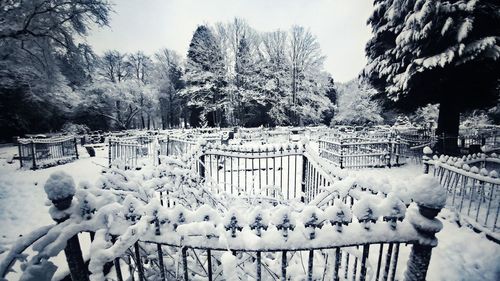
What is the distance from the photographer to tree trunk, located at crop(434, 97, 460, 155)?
438 inches

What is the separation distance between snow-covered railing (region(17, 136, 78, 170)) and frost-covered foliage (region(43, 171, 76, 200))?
40.5 feet

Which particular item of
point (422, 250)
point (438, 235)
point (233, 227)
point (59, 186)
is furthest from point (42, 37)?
point (438, 235)

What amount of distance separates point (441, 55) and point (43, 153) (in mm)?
19269

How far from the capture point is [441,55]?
8859mm

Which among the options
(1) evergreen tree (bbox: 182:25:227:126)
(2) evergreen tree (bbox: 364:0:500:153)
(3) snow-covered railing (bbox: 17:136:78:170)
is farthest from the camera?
(1) evergreen tree (bbox: 182:25:227:126)

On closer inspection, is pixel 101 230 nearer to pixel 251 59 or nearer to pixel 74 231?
pixel 74 231

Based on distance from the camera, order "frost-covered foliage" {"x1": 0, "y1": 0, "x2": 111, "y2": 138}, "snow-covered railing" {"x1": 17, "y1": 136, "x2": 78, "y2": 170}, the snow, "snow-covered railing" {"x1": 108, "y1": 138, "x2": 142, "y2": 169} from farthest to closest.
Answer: "snow-covered railing" {"x1": 17, "y1": 136, "x2": 78, "y2": 170} → "frost-covered foliage" {"x1": 0, "y1": 0, "x2": 111, "y2": 138} → "snow-covered railing" {"x1": 108, "y1": 138, "x2": 142, "y2": 169} → the snow

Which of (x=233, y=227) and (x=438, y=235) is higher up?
(x=233, y=227)

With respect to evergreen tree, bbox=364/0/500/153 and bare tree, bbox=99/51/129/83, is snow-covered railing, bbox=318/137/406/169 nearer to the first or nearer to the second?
evergreen tree, bbox=364/0/500/153

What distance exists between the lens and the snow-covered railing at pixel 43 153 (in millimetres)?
10514

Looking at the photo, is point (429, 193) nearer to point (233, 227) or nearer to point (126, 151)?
point (233, 227)

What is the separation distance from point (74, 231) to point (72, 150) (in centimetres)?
1579

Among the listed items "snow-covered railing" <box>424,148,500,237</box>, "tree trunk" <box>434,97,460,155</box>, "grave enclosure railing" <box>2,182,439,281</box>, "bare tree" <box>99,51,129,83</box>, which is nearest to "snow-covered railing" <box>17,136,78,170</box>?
"grave enclosure railing" <box>2,182,439,281</box>

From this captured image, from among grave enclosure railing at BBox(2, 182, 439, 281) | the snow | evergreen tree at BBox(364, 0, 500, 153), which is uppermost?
evergreen tree at BBox(364, 0, 500, 153)
